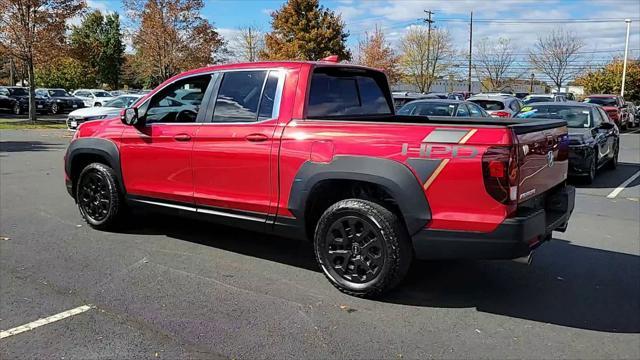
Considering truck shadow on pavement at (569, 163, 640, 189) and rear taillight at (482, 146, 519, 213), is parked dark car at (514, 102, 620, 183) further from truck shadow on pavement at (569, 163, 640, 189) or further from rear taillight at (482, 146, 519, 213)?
rear taillight at (482, 146, 519, 213)

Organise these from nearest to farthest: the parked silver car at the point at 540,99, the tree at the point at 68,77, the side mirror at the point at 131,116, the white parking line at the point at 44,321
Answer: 1. the white parking line at the point at 44,321
2. the side mirror at the point at 131,116
3. the parked silver car at the point at 540,99
4. the tree at the point at 68,77

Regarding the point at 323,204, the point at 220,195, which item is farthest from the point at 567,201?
the point at 220,195

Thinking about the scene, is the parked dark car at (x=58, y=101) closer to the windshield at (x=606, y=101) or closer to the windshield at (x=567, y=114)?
the windshield at (x=606, y=101)

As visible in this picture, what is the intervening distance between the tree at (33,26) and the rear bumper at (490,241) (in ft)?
77.5

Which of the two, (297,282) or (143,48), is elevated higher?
(143,48)

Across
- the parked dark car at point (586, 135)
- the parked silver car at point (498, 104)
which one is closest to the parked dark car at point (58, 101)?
the parked silver car at point (498, 104)

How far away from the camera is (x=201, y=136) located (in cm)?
522

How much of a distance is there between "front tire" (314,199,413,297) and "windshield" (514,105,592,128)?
25.2 ft

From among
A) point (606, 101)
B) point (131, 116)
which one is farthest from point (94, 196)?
point (606, 101)

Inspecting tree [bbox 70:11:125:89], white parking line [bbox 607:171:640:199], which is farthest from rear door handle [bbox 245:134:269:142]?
tree [bbox 70:11:125:89]

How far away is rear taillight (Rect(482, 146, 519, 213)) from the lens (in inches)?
146

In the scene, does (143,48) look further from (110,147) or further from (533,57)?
(533,57)

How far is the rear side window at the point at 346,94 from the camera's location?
193 inches

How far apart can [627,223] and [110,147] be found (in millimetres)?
6381
